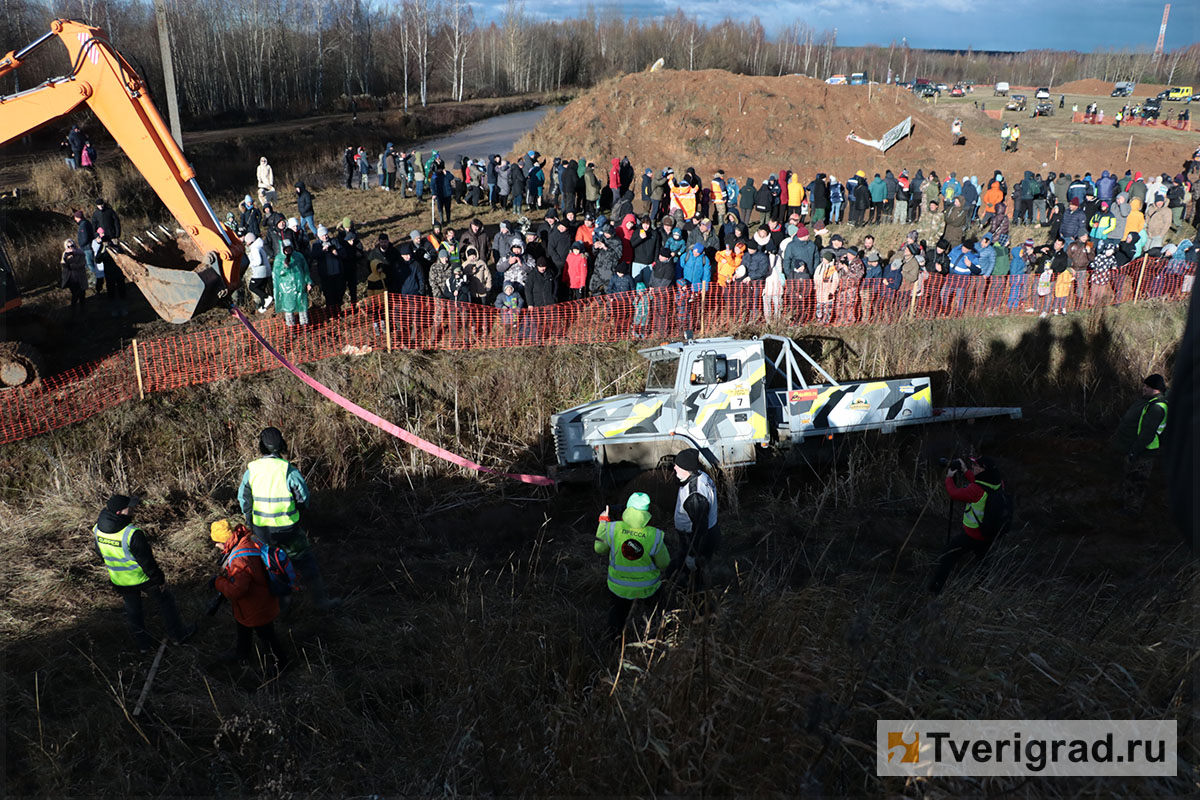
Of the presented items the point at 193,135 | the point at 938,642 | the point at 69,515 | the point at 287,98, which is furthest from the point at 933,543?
the point at 287,98

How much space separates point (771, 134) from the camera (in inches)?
1233

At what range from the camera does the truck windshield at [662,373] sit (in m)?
10.4

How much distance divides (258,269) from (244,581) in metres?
9.36

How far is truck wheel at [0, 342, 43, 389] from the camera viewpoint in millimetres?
10914

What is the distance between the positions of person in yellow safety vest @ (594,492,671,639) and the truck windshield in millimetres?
4348

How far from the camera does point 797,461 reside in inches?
420

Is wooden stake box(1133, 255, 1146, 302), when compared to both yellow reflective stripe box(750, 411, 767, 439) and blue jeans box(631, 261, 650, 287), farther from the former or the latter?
yellow reflective stripe box(750, 411, 767, 439)

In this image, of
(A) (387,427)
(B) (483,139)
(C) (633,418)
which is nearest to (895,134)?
(B) (483,139)

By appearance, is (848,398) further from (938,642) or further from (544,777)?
(544,777)

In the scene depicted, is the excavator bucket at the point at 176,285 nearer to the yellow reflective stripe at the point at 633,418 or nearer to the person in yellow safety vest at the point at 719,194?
the yellow reflective stripe at the point at 633,418

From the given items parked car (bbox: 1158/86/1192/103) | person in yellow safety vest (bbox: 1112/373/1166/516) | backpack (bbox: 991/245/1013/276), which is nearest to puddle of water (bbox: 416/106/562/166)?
backpack (bbox: 991/245/1013/276)

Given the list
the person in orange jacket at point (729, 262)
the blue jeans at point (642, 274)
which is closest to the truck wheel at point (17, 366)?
the blue jeans at point (642, 274)

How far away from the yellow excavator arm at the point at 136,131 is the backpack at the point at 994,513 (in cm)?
1008

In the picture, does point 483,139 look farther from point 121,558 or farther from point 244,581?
point 244,581
